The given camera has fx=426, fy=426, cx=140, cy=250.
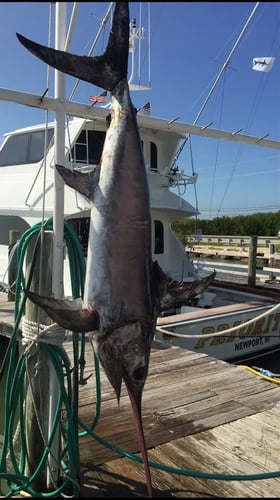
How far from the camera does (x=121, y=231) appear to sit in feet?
4.88

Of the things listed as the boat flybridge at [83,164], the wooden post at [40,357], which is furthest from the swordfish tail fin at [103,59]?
the boat flybridge at [83,164]

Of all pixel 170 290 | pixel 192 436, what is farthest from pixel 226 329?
pixel 170 290

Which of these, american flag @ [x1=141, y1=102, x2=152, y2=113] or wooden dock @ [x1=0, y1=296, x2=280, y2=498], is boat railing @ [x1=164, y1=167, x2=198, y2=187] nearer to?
american flag @ [x1=141, y1=102, x2=152, y2=113]

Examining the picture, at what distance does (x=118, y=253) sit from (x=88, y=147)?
240 inches

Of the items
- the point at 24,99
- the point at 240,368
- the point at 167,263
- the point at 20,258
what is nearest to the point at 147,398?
the point at 240,368

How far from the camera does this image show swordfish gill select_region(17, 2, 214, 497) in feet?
4.73

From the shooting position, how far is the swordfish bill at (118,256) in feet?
4.73

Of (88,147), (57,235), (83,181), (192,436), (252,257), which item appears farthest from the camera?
(252,257)

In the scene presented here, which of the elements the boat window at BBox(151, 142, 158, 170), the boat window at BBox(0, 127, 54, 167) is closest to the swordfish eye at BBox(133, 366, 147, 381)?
the boat window at BBox(0, 127, 54, 167)

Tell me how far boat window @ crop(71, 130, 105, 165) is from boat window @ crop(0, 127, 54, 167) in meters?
0.68

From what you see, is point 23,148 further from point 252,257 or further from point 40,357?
point 40,357

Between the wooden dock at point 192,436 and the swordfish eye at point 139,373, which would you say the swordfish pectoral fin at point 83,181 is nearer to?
the swordfish eye at point 139,373

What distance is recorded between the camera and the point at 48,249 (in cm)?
205

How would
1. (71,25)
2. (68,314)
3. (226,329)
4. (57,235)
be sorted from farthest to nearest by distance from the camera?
1. (226,329)
2. (57,235)
3. (71,25)
4. (68,314)
